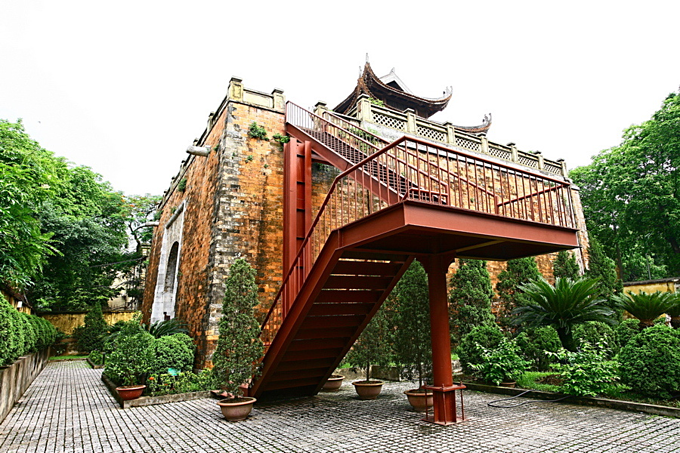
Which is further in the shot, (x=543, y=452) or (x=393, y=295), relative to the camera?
(x=393, y=295)

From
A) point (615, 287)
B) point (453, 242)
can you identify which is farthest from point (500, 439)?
point (615, 287)

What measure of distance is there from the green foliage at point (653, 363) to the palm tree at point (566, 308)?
6.88 ft

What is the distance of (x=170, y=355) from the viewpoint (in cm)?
924

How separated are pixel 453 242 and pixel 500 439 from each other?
2.73m

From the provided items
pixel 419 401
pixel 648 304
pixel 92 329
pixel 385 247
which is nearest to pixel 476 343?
pixel 419 401

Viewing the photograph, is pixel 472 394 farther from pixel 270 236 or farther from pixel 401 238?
pixel 270 236

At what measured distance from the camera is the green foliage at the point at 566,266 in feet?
49.7

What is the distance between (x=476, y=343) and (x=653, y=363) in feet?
10.4

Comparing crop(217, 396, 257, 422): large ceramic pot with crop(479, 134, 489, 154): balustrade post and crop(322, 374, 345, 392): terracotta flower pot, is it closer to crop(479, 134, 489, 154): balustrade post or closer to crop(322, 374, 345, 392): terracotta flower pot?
crop(322, 374, 345, 392): terracotta flower pot

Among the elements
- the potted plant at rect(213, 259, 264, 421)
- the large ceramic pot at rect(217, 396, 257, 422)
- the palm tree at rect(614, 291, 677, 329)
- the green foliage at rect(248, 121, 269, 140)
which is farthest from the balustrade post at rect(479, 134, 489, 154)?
the large ceramic pot at rect(217, 396, 257, 422)

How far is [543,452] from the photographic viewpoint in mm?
4457

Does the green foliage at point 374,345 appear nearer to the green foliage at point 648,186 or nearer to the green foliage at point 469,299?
the green foliage at point 469,299

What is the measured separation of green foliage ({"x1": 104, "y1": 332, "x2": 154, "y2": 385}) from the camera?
823 cm

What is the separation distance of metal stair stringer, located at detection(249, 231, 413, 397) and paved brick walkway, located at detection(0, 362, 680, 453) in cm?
62
